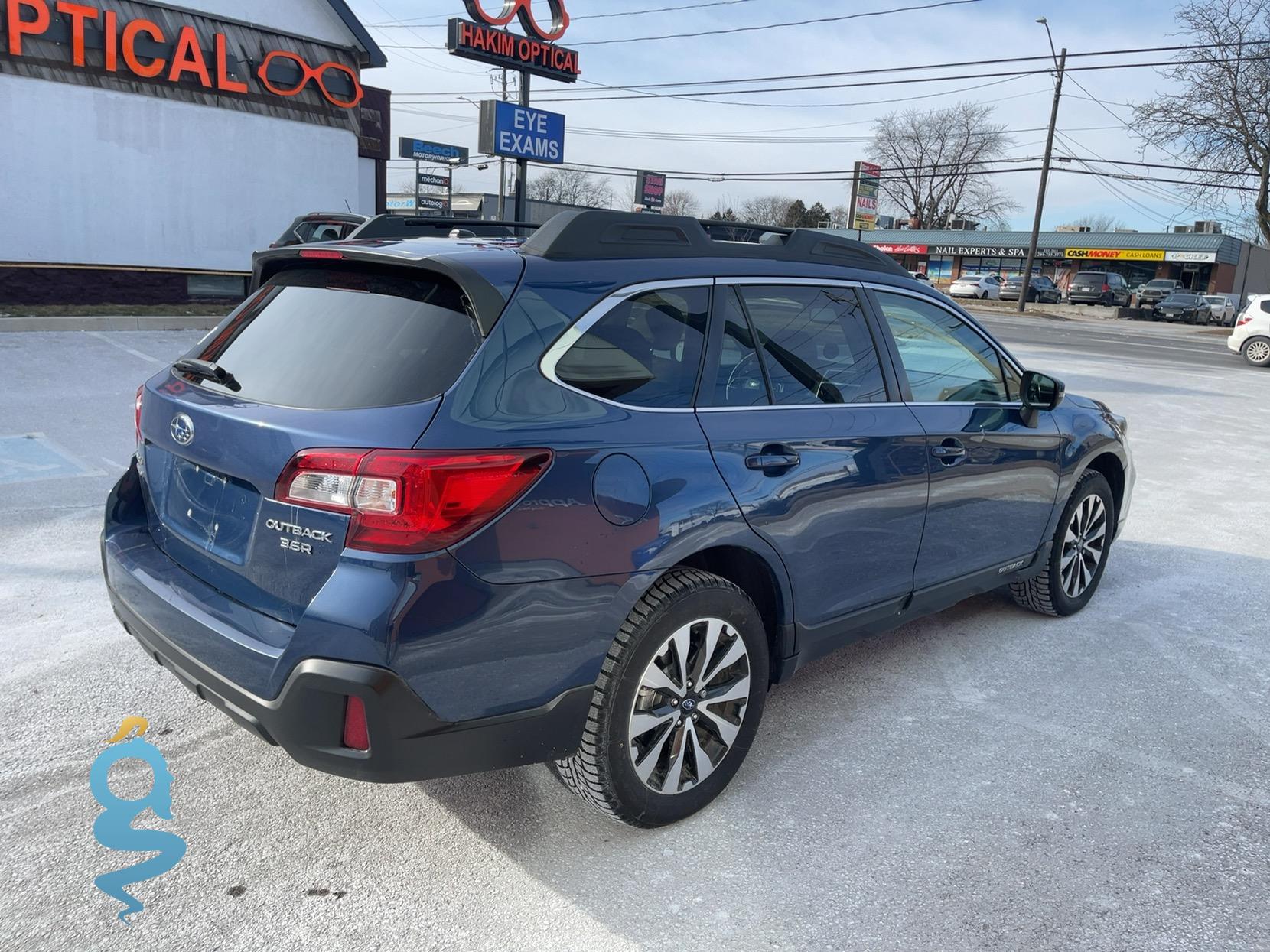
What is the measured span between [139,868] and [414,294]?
173 centimetres

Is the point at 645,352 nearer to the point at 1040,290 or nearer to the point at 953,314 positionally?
the point at 953,314

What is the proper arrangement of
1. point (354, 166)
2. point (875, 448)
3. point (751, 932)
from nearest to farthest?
point (751, 932) → point (875, 448) → point (354, 166)

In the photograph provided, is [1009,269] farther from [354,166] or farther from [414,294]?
[414,294]

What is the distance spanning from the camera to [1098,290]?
156ft

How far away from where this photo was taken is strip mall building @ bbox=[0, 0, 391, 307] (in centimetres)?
1588

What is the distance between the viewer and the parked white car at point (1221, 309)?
4437cm

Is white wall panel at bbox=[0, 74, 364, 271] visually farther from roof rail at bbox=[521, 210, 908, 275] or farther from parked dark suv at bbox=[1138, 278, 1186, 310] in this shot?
parked dark suv at bbox=[1138, 278, 1186, 310]

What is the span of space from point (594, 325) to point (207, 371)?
1.20m

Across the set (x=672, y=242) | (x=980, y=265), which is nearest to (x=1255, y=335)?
A: (x=672, y=242)

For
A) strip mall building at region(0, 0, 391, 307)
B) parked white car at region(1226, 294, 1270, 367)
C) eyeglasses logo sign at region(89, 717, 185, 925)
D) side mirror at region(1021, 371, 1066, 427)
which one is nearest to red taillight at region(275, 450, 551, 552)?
eyeglasses logo sign at region(89, 717, 185, 925)

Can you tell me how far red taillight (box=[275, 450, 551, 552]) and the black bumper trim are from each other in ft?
1.07

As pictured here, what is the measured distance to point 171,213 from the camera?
1767 centimetres

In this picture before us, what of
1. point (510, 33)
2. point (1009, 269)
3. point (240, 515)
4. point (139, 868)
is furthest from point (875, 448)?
point (1009, 269)

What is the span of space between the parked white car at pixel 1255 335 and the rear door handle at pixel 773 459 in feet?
74.9
